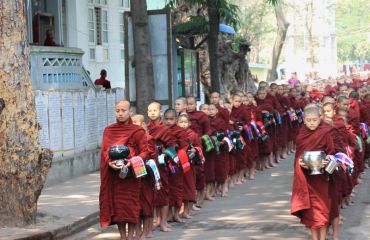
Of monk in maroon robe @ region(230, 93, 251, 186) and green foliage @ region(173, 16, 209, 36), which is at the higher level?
green foliage @ region(173, 16, 209, 36)

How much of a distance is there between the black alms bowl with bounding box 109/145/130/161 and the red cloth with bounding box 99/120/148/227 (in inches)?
7.4

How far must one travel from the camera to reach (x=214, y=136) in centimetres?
1473

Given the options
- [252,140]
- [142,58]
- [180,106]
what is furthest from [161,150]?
[252,140]

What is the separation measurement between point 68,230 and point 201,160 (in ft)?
7.81

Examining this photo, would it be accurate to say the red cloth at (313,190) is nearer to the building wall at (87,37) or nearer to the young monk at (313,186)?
the young monk at (313,186)

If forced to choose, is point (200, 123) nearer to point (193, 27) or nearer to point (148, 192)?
point (148, 192)

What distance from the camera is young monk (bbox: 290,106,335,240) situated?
32.7 ft

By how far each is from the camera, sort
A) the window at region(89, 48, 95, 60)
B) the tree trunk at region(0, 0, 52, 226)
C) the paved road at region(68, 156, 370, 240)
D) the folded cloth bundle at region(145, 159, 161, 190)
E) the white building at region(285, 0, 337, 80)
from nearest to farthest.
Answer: the folded cloth bundle at region(145, 159, 161, 190) < the paved road at region(68, 156, 370, 240) < the tree trunk at region(0, 0, 52, 226) < the window at region(89, 48, 95, 60) < the white building at region(285, 0, 337, 80)

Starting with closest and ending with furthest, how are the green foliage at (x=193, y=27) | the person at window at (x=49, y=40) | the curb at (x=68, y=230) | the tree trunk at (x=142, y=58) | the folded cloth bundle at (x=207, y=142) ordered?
the curb at (x=68, y=230)
the folded cloth bundle at (x=207, y=142)
the tree trunk at (x=142, y=58)
the person at window at (x=49, y=40)
the green foliage at (x=193, y=27)

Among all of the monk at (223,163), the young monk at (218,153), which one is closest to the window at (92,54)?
the monk at (223,163)

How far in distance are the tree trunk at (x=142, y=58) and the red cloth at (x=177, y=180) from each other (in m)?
5.19

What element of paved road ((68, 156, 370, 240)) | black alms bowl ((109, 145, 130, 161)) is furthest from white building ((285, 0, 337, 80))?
black alms bowl ((109, 145, 130, 161))

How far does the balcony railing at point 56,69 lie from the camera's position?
56.2ft

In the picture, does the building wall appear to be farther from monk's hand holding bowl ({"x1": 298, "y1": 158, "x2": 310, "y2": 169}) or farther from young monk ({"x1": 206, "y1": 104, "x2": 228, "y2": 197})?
monk's hand holding bowl ({"x1": 298, "y1": 158, "x2": 310, "y2": 169})
